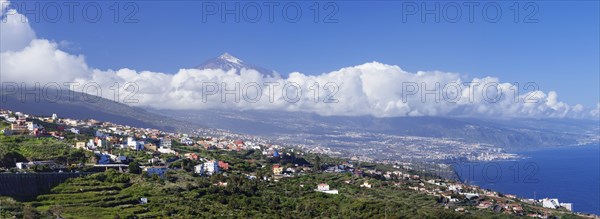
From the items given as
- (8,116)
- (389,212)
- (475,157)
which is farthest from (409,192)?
(475,157)

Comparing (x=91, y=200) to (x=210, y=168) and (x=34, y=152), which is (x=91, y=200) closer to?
(x=34, y=152)

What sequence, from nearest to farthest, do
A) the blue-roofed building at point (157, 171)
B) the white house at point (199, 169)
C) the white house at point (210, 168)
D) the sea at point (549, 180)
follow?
the blue-roofed building at point (157, 171) < the white house at point (199, 169) < the white house at point (210, 168) < the sea at point (549, 180)

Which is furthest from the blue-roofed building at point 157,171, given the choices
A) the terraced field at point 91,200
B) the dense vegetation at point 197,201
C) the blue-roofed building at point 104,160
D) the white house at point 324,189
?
the white house at point 324,189

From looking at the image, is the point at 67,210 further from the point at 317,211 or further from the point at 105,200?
the point at 317,211

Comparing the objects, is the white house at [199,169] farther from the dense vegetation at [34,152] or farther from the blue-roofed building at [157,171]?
the dense vegetation at [34,152]

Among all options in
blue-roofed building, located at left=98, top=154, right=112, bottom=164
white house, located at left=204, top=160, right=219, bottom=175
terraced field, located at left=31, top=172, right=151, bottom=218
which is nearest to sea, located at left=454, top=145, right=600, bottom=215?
white house, located at left=204, top=160, right=219, bottom=175

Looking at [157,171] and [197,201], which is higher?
[157,171]

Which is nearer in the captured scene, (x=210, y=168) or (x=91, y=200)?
(x=91, y=200)

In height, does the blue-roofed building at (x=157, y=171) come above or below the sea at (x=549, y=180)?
above

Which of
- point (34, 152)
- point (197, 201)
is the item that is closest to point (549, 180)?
point (197, 201)

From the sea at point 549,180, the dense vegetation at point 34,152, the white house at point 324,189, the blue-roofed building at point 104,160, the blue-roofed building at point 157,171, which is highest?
the dense vegetation at point 34,152

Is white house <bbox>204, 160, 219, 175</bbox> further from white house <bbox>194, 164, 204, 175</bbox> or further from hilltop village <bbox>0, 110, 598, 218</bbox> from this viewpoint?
white house <bbox>194, 164, 204, 175</bbox>

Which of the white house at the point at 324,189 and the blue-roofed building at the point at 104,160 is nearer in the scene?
the blue-roofed building at the point at 104,160
